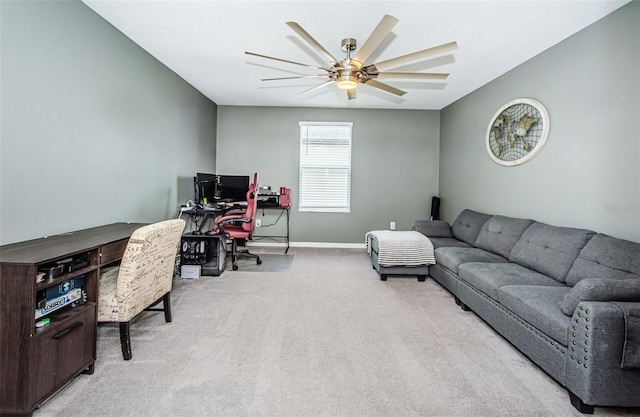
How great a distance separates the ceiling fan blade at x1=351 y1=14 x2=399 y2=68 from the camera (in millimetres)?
1928

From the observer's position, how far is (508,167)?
361 centimetres

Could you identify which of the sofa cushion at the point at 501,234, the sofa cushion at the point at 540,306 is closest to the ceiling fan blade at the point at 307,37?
the sofa cushion at the point at 540,306

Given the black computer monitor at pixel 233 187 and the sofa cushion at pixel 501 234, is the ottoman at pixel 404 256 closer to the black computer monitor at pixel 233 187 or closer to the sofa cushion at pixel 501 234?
the sofa cushion at pixel 501 234

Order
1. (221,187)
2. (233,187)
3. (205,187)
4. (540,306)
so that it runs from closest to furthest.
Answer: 1. (540,306)
2. (205,187)
3. (221,187)
4. (233,187)

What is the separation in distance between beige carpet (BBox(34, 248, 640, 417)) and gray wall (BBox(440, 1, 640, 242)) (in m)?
→ 1.37

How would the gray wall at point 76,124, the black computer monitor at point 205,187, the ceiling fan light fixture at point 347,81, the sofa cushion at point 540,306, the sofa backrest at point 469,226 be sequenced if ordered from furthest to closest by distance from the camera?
1. the black computer monitor at point 205,187
2. the sofa backrest at point 469,226
3. the ceiling fan light fixture at point 347,81
4. the gray wall at point 76,124
5. the sofa cushion at point 540,306

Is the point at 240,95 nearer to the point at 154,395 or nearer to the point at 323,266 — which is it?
the point at 323,266

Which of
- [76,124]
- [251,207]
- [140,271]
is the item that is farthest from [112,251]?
[251,207]

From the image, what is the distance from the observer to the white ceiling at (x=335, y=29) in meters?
2.36

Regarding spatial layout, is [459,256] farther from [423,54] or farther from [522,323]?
[423,54]

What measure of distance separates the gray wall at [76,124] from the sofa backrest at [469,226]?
3.95 m

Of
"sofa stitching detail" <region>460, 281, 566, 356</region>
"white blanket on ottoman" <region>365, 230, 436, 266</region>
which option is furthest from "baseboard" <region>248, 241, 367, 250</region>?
"sofa stitching detail" <region>460, 281, 566, 356</region>

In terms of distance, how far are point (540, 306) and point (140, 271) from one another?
2.60 m

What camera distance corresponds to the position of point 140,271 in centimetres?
196
